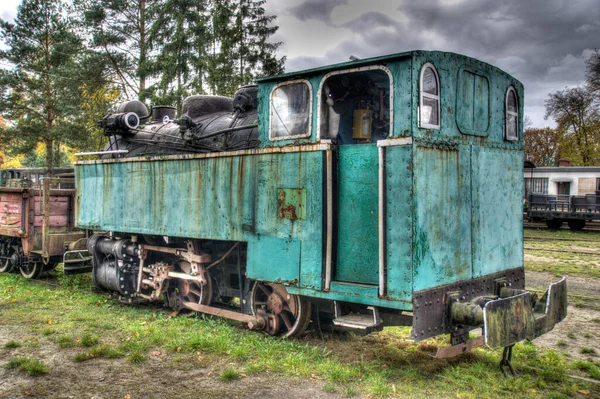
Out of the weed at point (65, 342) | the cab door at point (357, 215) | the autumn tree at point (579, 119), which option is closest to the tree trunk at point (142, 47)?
the weed at point (65, 342)

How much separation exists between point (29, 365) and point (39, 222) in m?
5.71

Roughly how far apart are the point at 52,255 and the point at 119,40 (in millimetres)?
17401

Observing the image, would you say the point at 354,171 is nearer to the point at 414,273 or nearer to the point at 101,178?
the point at 414,273

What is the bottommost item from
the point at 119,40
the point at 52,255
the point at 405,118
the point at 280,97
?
the point at 52,255

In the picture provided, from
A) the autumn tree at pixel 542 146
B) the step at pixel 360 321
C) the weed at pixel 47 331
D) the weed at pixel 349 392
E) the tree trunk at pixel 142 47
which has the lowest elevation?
the weed at pixel 349 392

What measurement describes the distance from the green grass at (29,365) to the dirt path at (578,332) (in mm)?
5579

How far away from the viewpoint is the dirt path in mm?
5953

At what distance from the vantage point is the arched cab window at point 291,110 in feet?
18.3

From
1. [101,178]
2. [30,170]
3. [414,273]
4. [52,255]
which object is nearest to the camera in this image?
[414,273]

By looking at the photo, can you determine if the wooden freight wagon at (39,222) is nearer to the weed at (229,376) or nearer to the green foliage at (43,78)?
the weed at (229,376)

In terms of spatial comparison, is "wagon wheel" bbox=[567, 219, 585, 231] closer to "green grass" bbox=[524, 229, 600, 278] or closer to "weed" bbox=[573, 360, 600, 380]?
"green grass" bbox=[524, 229, 600, 278]

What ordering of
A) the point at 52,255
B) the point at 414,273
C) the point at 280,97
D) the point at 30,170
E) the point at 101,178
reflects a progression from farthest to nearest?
1. the point at 30,170
2. the point at 52,255
3. the point at 101,178
4. the point at 280,97
5. the point at 414,273

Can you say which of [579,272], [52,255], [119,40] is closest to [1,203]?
[52,255]

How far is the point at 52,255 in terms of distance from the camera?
31.7 ft
